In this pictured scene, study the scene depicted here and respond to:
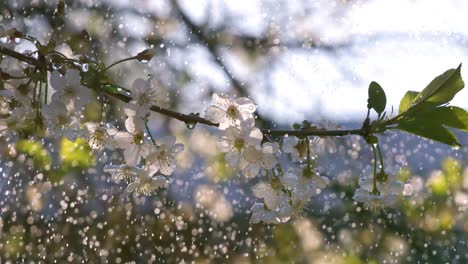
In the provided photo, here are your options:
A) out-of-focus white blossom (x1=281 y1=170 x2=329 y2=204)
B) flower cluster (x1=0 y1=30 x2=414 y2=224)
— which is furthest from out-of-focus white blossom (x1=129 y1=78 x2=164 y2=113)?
out-of-focus white blossom (x1=281 y1=170 x2=329 y2=204)

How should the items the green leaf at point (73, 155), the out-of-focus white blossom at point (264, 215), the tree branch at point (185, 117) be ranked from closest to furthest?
the tree branch at point (185, 117) → the out-of-focus white blossom at point (264, 215) → the green leaf at point (73, 155)

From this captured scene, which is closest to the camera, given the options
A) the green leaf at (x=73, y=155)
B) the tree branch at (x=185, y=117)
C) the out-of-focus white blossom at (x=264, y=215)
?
the tree branch at (x=185, y=117)

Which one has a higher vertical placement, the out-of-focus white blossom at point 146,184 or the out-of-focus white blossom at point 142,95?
the out-of-focus white blossom at point 142,95

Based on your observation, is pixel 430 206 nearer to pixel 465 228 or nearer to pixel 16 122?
pixel 465 228

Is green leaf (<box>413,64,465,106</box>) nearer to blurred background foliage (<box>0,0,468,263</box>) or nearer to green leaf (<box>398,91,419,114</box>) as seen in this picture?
green leaf (<box>398,91,419,114</box>)

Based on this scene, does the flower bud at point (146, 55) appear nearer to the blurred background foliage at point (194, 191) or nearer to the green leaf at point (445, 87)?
the green leaf at point (445, 87)

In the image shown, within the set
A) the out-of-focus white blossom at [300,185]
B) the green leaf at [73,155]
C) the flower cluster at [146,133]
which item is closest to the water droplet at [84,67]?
the flower cluster at [146,133]

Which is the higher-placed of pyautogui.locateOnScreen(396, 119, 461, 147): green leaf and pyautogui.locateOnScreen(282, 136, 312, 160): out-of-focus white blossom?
pyautogui.locateOnScreen(396, 119, 461, 147): green leaf

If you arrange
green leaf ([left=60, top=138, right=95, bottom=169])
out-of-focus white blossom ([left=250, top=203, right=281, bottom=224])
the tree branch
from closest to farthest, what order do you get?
the tree branch < out-of-focus white blossom ([left=250, top=203, right=281, bottom=224]) < green leaf ([left=60, top=138, right=95, bottom=169])
